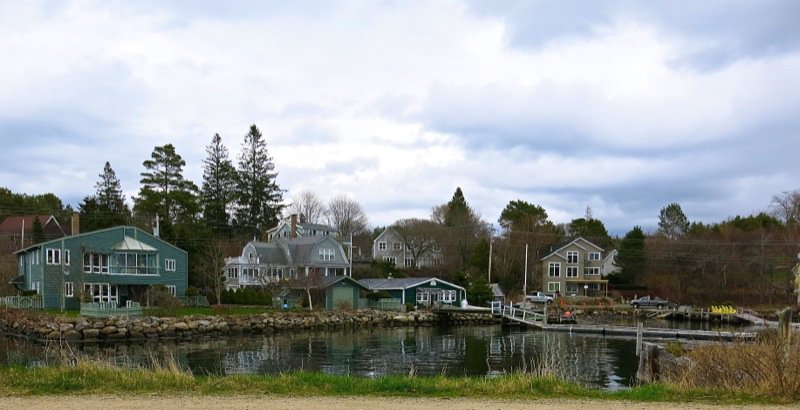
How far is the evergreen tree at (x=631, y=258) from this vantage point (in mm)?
82312

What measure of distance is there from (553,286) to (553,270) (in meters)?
1.96

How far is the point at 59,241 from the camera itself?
50406 mm

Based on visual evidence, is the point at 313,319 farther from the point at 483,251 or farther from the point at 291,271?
the point at 483,251

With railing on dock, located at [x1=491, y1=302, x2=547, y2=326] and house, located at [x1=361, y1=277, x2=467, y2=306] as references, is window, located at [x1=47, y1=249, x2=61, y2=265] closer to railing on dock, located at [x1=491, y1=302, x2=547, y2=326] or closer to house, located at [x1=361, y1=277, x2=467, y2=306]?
house, located at [x1=361, y1=277, x2=467, y2=306]

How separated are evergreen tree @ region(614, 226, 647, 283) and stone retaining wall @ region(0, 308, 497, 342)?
40723 mm

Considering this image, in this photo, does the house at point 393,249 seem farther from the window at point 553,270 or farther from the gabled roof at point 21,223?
the gabled roof at point 21,223

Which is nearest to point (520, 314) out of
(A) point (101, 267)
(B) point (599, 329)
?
(B) point (599, 329)

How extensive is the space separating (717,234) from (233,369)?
245 ft

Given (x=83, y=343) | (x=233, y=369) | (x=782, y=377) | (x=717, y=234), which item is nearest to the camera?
(x=782, y=377)

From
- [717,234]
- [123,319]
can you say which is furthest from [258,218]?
[717,234]

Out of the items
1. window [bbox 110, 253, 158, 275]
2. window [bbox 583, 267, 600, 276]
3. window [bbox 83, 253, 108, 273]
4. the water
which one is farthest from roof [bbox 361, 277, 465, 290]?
window [bbox 583, 267, 600, 276]

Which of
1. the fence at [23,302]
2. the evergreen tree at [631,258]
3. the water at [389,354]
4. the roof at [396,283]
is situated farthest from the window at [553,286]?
the fence at [23,302]

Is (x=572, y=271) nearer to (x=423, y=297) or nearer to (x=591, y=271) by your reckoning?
(x=591, y=271)

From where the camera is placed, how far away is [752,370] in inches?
526
